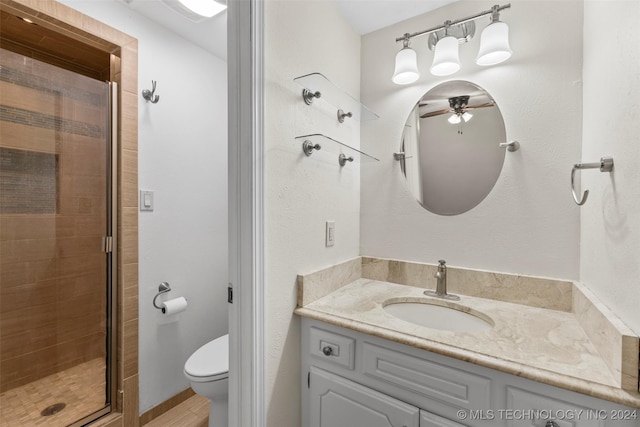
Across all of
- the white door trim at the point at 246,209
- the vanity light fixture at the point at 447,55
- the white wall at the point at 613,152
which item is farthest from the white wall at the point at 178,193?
the white wall at the point at 613,152

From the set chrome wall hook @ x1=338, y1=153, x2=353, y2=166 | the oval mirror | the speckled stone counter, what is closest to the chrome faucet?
the speckled stone counter

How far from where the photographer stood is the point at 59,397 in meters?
1.59

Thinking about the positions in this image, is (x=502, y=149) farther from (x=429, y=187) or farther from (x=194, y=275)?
(x=194, y=275)

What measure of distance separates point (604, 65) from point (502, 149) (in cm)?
43

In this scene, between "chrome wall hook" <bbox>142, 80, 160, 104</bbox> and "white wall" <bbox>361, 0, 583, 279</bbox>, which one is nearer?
"white wall" <bbox>361, 0, 583, 279</bbox>

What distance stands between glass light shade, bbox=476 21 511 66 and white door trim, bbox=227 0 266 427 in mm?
929

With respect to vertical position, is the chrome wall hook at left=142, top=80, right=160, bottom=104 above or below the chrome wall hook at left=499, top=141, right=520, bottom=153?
above

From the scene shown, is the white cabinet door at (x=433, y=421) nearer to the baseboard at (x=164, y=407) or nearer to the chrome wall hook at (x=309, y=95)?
the chrome wall hook at (x=309, y=95)

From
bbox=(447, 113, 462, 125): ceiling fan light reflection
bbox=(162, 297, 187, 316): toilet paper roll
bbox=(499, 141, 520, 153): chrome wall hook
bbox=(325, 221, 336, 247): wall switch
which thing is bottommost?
bbox=(162, 297, 187, 316): toilet paper roll

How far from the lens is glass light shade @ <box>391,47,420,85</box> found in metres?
1.40

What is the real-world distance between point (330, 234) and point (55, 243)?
1595 mm

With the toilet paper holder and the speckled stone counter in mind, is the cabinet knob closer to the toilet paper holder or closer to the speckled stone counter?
the speckled stone counter

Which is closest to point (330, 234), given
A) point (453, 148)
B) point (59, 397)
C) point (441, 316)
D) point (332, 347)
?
point (332, 347)

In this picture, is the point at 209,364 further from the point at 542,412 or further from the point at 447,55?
the point at 447,55
